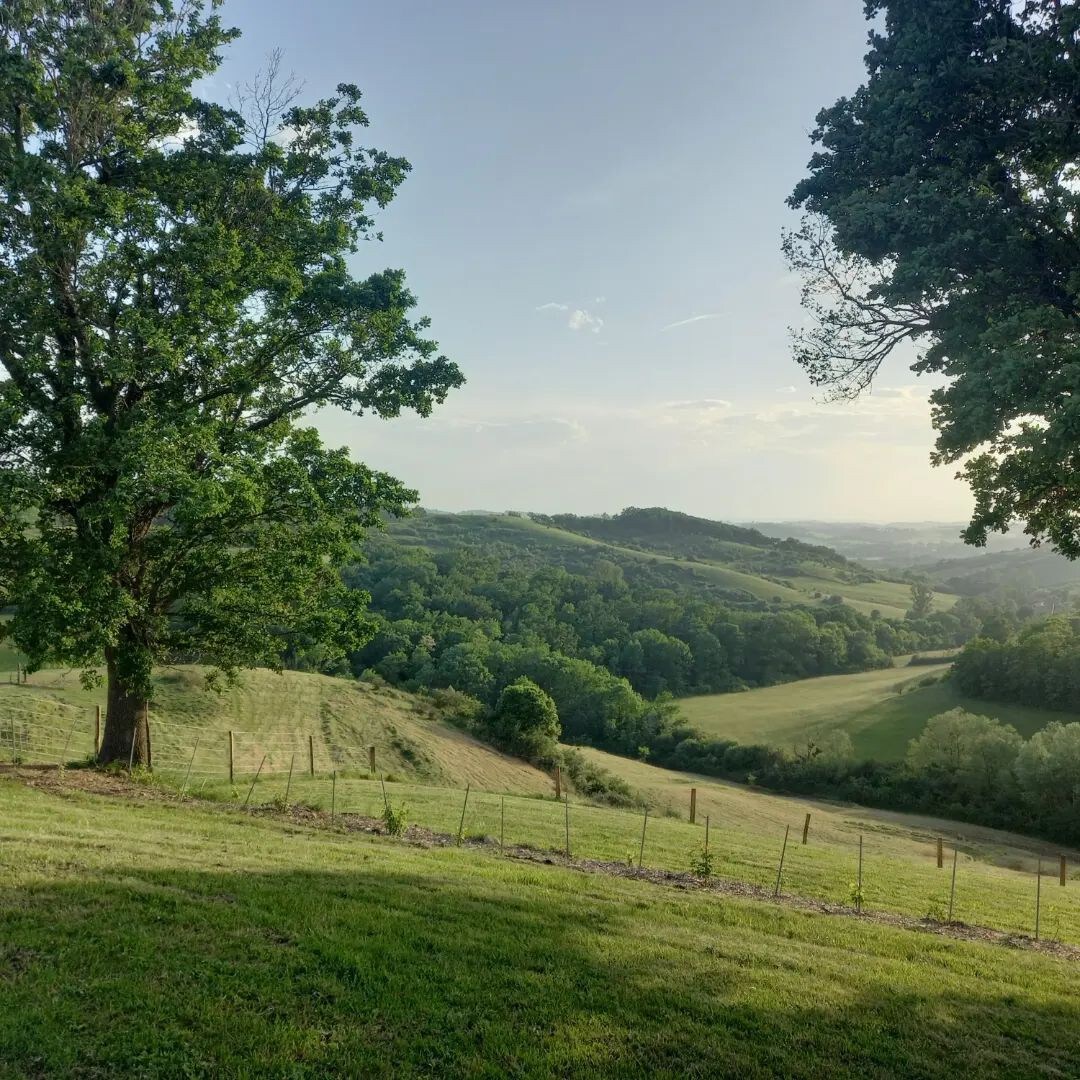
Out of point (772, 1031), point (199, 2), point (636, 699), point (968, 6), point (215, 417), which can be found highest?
point (199, 2)

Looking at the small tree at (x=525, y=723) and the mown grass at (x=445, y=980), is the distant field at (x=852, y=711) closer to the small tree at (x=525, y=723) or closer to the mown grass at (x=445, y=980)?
the small tree at (x=525, y=723)

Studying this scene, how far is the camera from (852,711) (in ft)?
287

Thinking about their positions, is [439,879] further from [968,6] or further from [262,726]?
[262,726]

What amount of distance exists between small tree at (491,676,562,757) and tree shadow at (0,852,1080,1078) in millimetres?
43134

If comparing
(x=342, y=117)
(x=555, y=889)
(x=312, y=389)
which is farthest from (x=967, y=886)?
(x=342, y=117)

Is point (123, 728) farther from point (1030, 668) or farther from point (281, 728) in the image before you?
point (1030, 668)

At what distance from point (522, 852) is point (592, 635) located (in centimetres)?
10756

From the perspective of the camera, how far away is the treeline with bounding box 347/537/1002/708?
88125 millimetres

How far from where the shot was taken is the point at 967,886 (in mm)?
22766

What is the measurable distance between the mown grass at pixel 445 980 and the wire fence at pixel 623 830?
16.0 feet

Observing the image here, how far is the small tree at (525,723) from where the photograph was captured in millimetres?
53406

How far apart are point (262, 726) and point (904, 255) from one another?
143 feet

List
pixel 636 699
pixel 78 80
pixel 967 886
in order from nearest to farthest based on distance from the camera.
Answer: pixel 78 80 < pixel 967 886 < pixel 636 699

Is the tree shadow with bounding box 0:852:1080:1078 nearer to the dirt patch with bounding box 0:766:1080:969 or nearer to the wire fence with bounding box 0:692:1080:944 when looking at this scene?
the dirt patch with bounding box 0:766:1080:969
